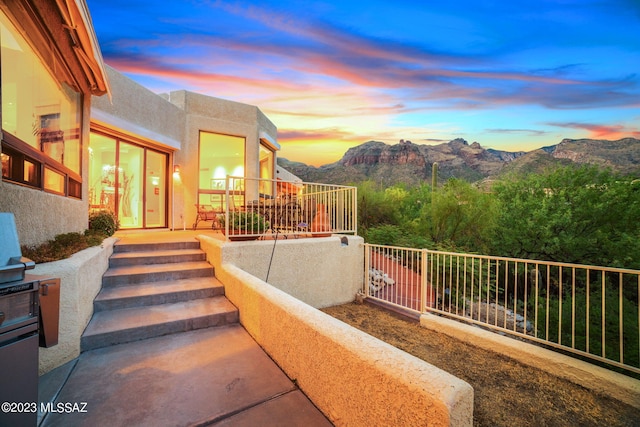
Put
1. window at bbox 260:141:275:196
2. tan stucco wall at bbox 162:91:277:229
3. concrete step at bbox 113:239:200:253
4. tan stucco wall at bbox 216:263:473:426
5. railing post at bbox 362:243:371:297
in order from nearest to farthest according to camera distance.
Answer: tan stucco wall at bbox 216:263:473:426
concrete step at bbox 113:239:200:253
railing post at bbox 362:243:371:297
tan stucco wall at bbox 162:91:277:229
window at bbox 260:141:275:196

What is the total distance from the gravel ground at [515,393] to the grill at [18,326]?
9.45 ft

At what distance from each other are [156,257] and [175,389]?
9.27 feet

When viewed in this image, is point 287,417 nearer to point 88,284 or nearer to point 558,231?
point 88,284

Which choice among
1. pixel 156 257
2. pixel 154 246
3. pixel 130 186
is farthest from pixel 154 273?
pixel 130 186

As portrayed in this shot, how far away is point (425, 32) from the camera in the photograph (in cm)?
1462

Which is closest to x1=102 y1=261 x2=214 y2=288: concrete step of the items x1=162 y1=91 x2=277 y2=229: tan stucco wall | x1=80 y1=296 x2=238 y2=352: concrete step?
x1=80 y1=296 x2=238 y2=352: concrete step

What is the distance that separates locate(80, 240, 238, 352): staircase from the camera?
289 cm

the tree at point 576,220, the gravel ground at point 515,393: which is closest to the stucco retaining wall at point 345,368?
the gravel ground at point 515,393

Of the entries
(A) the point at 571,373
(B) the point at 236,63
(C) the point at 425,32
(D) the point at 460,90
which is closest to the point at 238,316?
(A) the point at 571,373

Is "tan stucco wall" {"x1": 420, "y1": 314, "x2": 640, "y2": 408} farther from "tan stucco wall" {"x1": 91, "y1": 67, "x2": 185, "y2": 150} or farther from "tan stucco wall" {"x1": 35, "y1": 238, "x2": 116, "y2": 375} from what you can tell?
"tan stucco wall" {"x1": 91, "y1": 67, "x2": 185, "y2": 150}

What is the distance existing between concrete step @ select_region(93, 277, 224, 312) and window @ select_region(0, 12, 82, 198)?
4.69ft

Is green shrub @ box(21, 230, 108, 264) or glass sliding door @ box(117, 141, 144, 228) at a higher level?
glass sliding door @ box(117, 141, 144, 228)

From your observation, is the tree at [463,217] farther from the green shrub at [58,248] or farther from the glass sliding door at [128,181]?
the green shrub at [58,248]

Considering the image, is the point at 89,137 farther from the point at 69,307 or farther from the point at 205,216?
the point at 69,307
